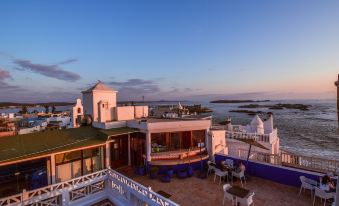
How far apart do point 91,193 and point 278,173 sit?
10734 mm

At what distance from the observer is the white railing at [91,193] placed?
336 inches

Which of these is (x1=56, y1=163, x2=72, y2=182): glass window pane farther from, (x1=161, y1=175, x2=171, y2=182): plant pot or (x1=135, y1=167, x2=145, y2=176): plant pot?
(x1=161, y1=175, x2=171, y2=182): plant pot

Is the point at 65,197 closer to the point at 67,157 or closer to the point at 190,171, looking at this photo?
the point at 67,157

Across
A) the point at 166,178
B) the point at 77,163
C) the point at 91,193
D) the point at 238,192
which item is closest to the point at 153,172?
the point at 166,178

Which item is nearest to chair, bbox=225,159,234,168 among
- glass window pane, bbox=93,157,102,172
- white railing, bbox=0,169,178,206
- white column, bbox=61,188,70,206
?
white railing, bbox=0,169,178,206

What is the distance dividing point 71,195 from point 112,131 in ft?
14.7

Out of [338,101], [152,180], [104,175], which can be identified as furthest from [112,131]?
[338,101]

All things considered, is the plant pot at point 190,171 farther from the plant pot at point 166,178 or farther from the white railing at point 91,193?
the white railing at point 91,193

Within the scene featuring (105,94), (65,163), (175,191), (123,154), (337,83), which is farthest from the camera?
(105,94)

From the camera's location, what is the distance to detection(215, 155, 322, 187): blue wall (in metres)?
10.2

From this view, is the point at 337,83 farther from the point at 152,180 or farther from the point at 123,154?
the point at 123,154

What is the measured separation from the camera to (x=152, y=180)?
1224 cm

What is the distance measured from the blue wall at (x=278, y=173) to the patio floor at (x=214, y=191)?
0.96ft

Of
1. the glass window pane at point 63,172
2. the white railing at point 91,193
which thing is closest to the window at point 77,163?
the glass window pane at point 63,172
